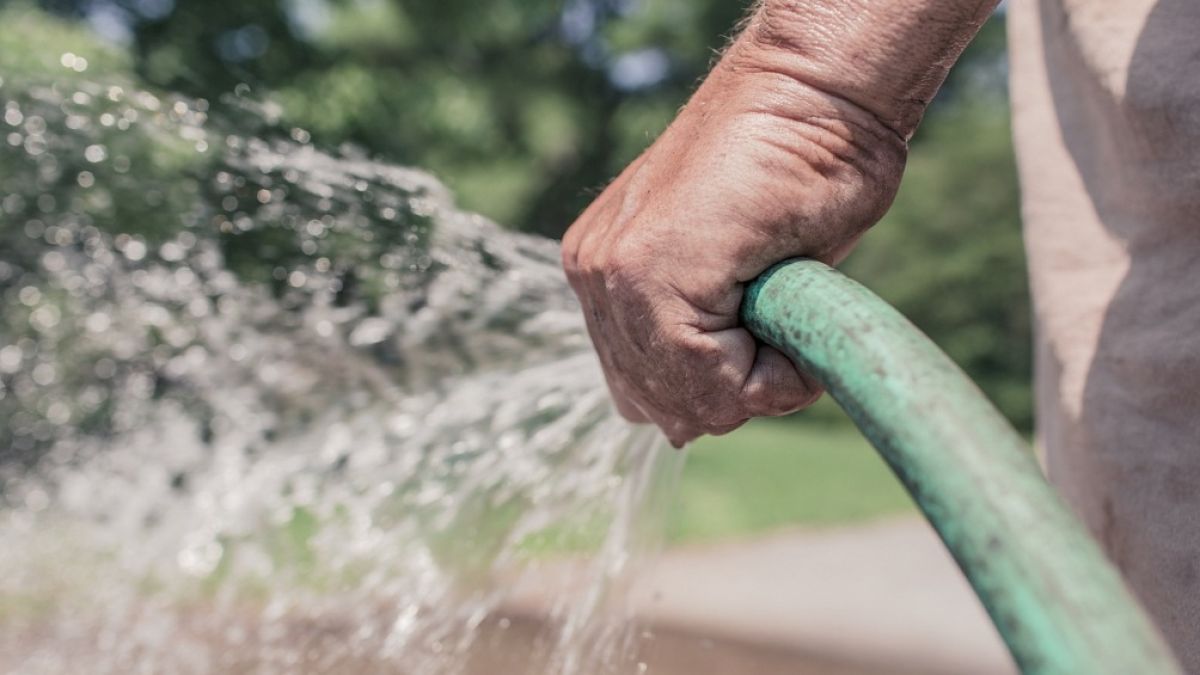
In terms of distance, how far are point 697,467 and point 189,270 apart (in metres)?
5.37

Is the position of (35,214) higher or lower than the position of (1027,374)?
higher

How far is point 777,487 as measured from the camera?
9836 mm

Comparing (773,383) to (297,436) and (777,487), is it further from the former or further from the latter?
(777,487)

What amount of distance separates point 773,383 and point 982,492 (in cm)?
41

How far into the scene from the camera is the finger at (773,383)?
48.9 inches

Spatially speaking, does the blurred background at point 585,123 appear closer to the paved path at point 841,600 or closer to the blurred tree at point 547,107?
the blurred tree at point 547,107

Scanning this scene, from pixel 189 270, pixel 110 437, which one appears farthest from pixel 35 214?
pixel 189 270

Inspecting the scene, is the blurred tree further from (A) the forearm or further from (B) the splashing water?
(A) the forearm

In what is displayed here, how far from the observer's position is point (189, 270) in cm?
630

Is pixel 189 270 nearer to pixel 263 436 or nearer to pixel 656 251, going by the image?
pixel 263 436

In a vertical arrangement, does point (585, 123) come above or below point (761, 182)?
below

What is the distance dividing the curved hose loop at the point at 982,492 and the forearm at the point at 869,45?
0.86 ft

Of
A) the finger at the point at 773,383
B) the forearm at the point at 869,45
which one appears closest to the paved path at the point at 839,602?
the finger at the point at 773,383

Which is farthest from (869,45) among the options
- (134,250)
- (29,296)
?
(29,296)
